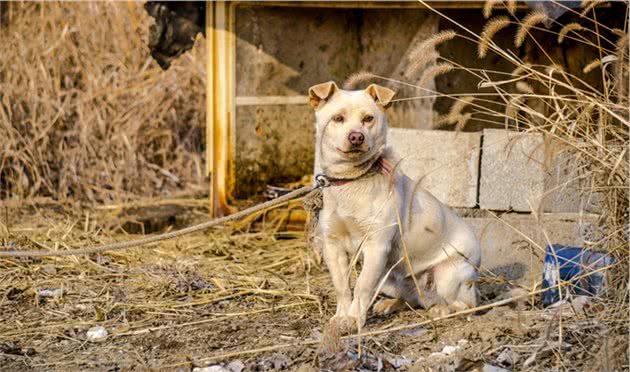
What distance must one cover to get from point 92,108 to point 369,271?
18.9 feet

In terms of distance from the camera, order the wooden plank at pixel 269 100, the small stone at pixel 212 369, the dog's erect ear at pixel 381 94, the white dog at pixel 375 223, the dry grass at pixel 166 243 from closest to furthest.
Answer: the small stone at pixel 212 369 → the dry grass at pixel 166 243 → the white dog at pixel 375 223 → the dog's erect ear at pixel 381 94 → the wooden plank at pixel 269 100

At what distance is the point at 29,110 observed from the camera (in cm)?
941

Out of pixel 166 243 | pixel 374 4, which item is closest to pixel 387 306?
pixel 166 243

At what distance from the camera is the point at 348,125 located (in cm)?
496

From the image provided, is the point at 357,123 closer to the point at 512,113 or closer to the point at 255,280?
the point at 512,113

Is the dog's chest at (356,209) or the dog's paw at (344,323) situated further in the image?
the dog's chest at (356,209)

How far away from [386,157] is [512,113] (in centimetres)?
88

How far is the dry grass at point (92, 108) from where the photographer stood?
9.30 metres

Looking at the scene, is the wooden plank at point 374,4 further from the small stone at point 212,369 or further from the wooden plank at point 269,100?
the small stone at point 212,369

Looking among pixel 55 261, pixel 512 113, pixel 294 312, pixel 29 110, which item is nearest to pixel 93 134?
pixel 29 110

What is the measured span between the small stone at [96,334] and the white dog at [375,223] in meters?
1.32

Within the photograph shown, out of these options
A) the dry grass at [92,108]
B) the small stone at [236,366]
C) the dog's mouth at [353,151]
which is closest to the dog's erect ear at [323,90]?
the dog's mouth at [353,151]

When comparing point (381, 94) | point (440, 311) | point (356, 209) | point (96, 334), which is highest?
point (381, 94)

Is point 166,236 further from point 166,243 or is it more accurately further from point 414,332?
point 166,243
